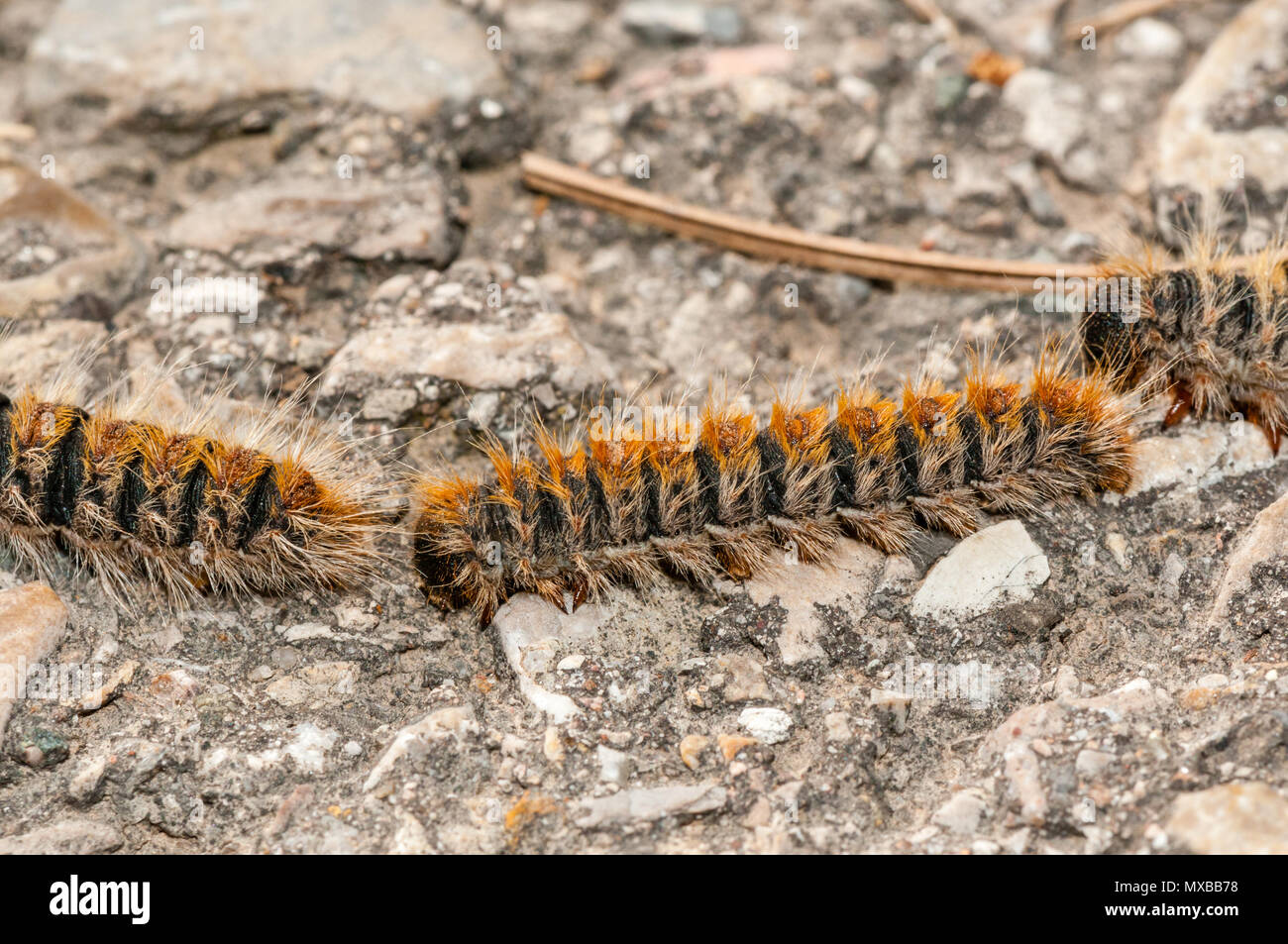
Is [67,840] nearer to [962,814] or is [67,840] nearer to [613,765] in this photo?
[613,765]

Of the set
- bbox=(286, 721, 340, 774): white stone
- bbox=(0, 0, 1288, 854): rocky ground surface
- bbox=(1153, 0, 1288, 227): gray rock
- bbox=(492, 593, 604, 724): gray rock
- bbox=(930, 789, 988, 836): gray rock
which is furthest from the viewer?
bbox=(1153, 0, 1288, 227): gray rock

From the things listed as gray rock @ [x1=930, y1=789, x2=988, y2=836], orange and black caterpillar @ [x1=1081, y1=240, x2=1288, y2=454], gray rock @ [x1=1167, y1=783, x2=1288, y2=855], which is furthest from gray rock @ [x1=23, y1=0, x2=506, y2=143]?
gray rock @ [x1=1167, y1=783, x2=1288, y2=855]

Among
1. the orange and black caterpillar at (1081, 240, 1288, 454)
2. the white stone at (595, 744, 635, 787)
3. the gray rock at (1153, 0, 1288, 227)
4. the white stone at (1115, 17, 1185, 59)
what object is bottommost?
the white stone at (595, 744, 635, 787)

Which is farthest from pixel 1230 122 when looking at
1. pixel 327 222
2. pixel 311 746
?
pixel 311 746

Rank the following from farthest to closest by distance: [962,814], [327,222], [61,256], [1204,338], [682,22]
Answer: [682,22] → [327,222] → [61,256] → [1204,338] → [962,814]

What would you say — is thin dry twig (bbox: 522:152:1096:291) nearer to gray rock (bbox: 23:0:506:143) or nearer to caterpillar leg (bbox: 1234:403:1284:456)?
gray rock (bbox: 23:0:506:143)

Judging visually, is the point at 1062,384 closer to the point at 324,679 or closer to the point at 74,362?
the point at 324,679

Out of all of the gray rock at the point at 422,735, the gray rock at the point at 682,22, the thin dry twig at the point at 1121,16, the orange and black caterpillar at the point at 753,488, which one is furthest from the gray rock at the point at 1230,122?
the gray rock at the point at 422,735

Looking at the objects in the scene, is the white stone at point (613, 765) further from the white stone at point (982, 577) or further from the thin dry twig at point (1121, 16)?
the thin dry twig at point (1121, 16)
